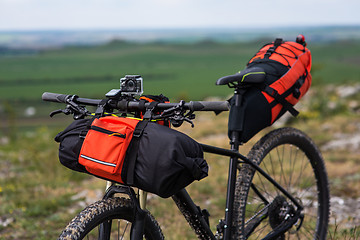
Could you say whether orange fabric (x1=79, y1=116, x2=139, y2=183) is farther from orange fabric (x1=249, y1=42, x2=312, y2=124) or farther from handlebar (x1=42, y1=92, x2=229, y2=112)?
orange fabric (x1=249, y1=42, x2=312, y2=124)

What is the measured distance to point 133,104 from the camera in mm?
2102

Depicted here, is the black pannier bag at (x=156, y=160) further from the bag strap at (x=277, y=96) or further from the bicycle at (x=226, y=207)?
the bag strap at (x=277, y=96)

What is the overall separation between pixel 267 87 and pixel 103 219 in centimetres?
142

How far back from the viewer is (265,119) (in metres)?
2.86

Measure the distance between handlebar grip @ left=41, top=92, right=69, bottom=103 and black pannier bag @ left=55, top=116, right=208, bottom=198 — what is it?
364mm

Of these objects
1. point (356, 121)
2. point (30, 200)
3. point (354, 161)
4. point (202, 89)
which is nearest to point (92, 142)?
point (30, 200)

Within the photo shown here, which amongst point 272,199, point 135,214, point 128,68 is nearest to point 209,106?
point 135,214

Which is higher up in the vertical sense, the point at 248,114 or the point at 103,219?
the point at 248,114

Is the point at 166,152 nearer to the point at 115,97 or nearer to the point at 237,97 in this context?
the point at 115,97

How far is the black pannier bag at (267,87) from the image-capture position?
2.79 m

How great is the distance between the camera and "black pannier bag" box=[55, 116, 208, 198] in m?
1.88

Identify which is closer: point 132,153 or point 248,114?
point 132,153

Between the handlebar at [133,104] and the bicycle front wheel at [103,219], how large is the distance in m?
0.47

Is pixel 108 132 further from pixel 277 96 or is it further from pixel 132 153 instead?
pixel 277 96
